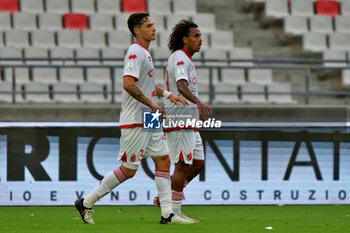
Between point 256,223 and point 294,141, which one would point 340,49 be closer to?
point 294,141

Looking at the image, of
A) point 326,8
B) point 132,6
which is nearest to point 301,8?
point 326,8

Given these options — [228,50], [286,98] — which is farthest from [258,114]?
[228,50]

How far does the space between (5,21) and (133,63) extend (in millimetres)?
9510

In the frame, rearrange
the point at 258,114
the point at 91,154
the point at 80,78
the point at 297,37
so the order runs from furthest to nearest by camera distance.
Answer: the point at 297,37 → the point at 80,78 → the point at 258,114 → the point at 91,154

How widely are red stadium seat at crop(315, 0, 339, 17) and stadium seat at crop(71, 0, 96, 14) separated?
5547mm

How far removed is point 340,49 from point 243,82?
2.97 m

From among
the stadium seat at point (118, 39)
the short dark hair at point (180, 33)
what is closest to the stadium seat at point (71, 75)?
the stadium seat at point (118, 39)

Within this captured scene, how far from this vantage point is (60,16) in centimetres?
1579

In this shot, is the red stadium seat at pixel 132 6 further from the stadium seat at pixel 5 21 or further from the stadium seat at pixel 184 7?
the stadium seat at pixel 5 21

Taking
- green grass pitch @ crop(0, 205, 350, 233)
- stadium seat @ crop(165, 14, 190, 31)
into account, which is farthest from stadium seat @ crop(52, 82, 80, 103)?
green grass pitch @ crop(0, 205, 350, 233)

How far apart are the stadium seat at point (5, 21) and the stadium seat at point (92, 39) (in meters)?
1.57

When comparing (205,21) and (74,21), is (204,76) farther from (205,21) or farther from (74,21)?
(74,21)

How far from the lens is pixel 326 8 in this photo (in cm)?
1798

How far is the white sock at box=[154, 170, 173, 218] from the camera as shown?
260 inches
